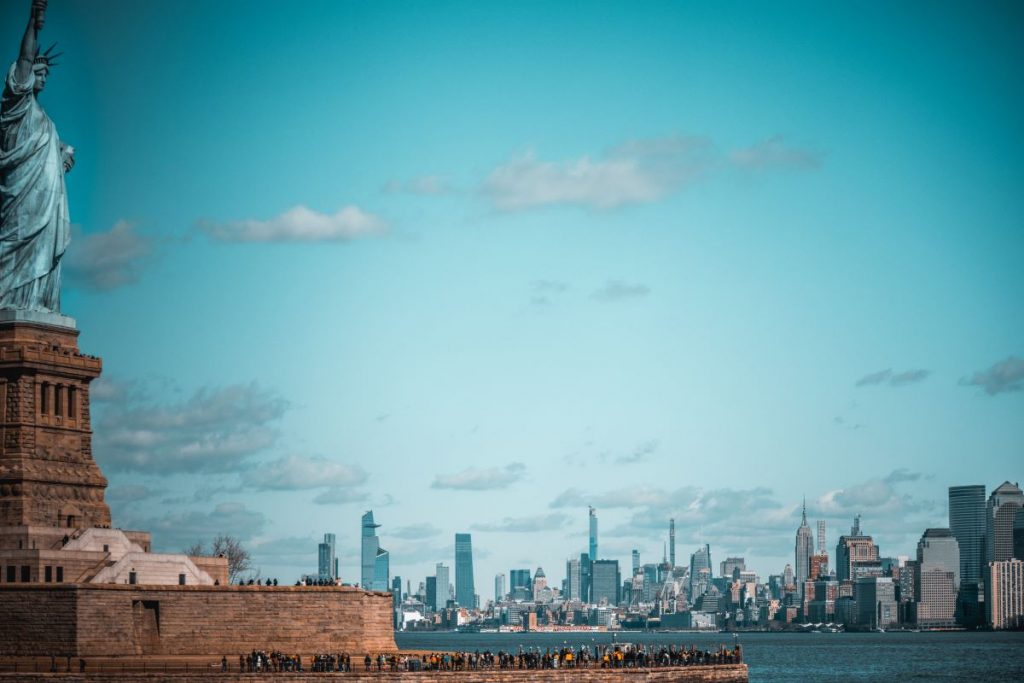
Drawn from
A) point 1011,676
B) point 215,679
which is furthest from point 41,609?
point 1011,676

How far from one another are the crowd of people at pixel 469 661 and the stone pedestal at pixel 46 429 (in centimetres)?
1408

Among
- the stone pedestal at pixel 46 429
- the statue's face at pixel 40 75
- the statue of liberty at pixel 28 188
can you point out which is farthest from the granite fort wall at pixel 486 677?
the statue's face at pixel 40 75

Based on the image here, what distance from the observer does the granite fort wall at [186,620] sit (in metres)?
85.3

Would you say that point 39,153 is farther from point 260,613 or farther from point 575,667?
point 575,667

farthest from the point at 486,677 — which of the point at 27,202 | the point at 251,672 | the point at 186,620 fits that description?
the point at 27,202

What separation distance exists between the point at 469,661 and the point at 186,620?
15252mm

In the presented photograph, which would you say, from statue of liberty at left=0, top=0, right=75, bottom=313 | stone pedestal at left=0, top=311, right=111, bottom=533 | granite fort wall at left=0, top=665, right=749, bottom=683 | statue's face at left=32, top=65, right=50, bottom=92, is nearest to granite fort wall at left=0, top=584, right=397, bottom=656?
granite fort wall at left=0, top=665, right=749, bottom=683

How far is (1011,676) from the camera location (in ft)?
464

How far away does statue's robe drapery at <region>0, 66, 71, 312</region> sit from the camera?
9688cm

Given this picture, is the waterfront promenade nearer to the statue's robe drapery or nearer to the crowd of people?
the crowd of people

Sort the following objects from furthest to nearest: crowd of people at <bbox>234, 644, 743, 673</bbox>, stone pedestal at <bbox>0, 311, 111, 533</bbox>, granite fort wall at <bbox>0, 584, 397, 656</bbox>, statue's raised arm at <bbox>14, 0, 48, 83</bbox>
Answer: statue's raised arm at <bbox>14, 0, 48, 83</bbox> < stone pedestal at <bbox>0, 311, 111, 533</bbox> < crowd of people at <bbox>234, 644, 743, 673</bbox> < granite fort wall at <bbox>0, 584, 397, 656</bbox>

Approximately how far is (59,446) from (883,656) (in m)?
125

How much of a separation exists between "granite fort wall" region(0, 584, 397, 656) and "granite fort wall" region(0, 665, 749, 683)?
4022 mm

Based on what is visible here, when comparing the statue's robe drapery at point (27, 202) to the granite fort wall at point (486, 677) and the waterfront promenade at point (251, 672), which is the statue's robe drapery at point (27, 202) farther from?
the granite fort wall at point (486, 677)
